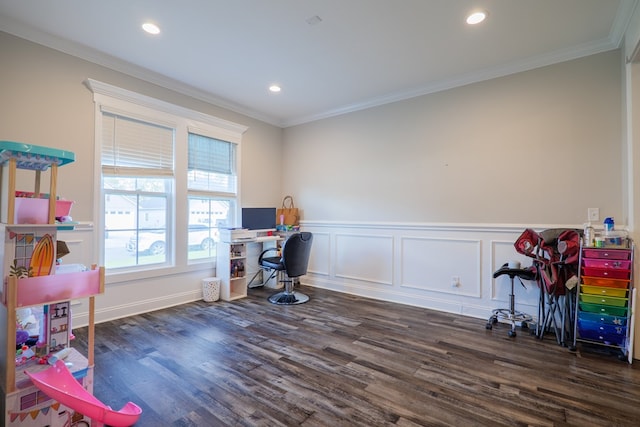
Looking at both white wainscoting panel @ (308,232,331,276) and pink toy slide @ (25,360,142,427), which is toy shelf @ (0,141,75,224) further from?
white wainscoting panel @ (308,232,331,276)

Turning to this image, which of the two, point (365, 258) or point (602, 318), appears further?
point (365, 258)

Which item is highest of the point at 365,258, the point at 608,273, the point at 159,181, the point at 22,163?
the point at 159,181

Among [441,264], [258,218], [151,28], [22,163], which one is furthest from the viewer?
[258,218]

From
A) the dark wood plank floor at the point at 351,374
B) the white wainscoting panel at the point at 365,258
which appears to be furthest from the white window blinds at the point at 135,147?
the white wainscoting panel at the point at 365,258

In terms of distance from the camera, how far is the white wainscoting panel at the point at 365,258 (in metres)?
4.20

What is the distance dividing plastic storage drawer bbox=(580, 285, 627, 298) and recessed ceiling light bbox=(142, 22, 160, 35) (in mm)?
4438

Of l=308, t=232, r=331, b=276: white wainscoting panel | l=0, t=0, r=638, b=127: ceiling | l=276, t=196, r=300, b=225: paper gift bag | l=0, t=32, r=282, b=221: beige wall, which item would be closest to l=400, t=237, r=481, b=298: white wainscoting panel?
l=308, t=232, r=331, b=276: white wainscoting panel

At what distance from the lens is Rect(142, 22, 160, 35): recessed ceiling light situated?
2.67 meters

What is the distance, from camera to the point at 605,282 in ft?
8.39

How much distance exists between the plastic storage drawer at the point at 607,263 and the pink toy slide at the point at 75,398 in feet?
11.1

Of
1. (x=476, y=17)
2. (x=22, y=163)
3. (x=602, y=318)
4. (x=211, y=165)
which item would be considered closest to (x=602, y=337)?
(x=602, y=318)

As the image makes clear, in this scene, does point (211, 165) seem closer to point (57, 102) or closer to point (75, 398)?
point (57, 102)

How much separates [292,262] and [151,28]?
285cm

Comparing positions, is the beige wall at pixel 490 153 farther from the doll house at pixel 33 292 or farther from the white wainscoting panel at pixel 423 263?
the doll house at pixel 33 292
